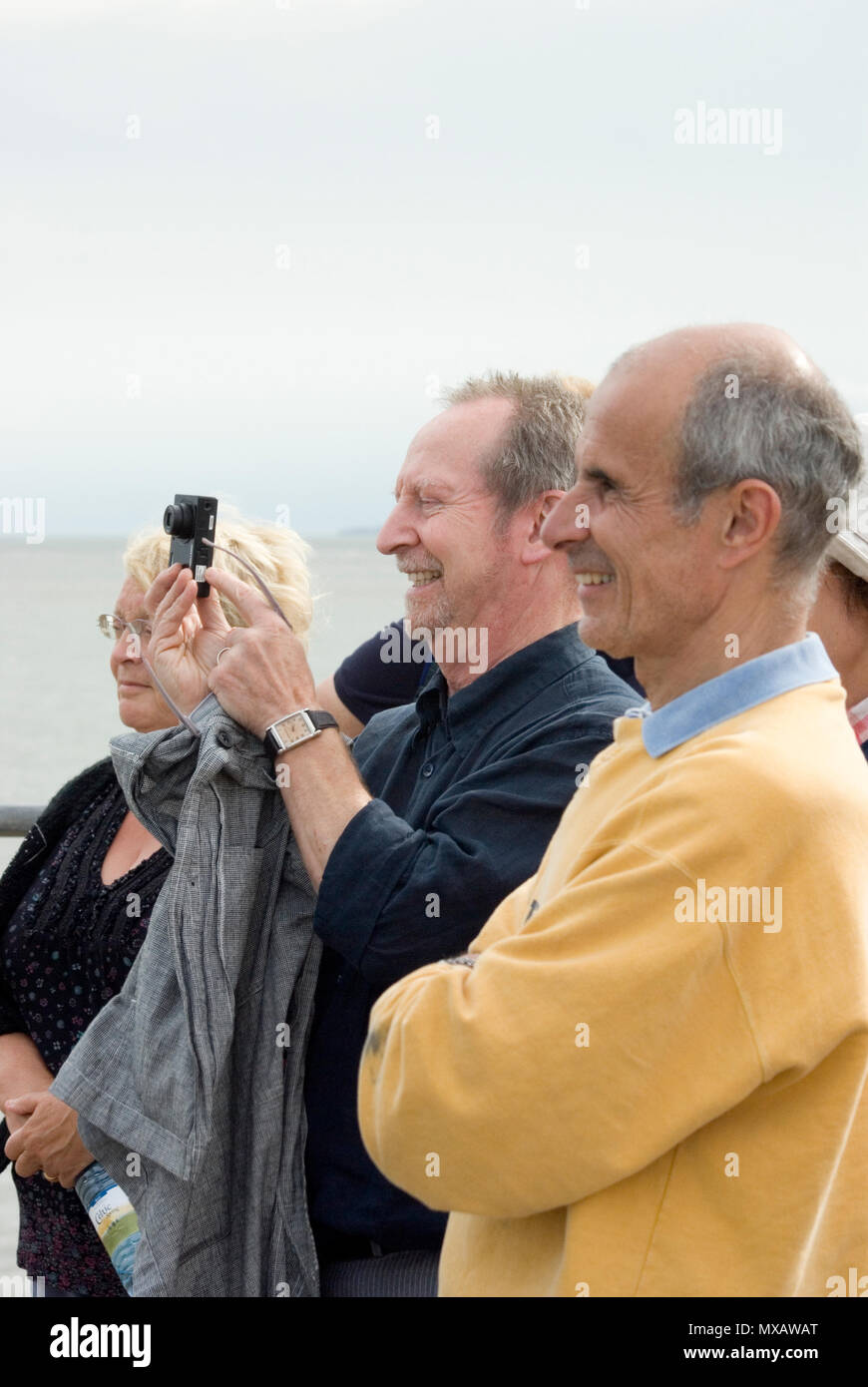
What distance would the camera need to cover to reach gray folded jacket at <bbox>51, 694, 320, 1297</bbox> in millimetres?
1943

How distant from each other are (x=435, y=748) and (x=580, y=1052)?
3.20 feet

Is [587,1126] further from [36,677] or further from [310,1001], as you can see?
[36,677]

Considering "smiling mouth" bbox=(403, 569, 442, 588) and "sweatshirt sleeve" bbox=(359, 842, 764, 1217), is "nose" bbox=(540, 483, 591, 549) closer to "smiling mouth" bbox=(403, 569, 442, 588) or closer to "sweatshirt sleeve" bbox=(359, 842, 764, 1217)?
"sweatshirt sleeve" bbox=(359, 842, 764, 1217)

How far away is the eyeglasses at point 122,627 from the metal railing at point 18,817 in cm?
36

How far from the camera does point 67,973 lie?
257 cm

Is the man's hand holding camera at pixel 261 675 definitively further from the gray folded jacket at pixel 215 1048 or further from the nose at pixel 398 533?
the nose at pixel 398 533

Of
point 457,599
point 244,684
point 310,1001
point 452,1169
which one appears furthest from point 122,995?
point 452,1169

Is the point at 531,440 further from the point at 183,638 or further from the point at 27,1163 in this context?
the point at 27,1163

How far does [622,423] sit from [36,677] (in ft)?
84.5

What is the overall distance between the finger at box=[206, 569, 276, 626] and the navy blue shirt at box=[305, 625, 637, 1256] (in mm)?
301

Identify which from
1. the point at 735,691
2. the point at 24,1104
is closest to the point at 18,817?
the point at 24,1104

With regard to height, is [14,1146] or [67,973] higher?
[67,973]

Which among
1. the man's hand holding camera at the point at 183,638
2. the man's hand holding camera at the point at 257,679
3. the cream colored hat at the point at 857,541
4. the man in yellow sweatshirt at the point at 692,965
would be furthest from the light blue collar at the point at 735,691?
the man's hand holding camera at the point at 183,638

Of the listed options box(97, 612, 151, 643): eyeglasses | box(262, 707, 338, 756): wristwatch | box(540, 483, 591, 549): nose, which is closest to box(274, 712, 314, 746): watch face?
box(262, 707, 338, 756): wristwatch
